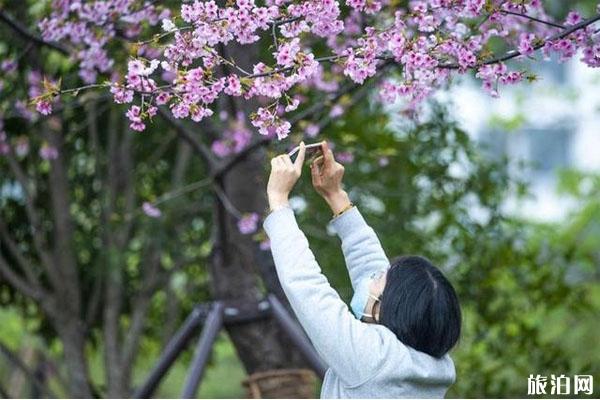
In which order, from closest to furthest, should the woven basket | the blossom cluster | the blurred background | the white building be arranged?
the blossom cluster → the woven basket → the blurred background → the white building

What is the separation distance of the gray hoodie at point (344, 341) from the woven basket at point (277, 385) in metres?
2.10

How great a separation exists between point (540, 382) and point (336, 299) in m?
2.11

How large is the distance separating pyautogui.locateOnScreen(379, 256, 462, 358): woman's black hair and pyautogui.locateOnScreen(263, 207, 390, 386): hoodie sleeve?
72mm

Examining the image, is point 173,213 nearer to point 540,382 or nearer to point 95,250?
point 95,250

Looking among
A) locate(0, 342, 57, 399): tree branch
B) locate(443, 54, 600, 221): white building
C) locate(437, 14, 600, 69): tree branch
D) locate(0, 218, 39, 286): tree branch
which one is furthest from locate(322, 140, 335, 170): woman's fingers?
locate(443, 54, 600, 221): white building

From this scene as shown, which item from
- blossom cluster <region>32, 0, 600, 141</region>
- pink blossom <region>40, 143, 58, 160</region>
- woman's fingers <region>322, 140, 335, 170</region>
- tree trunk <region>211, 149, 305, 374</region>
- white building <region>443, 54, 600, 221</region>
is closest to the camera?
woman's fingers <region>322, 140, 335, 170</region>

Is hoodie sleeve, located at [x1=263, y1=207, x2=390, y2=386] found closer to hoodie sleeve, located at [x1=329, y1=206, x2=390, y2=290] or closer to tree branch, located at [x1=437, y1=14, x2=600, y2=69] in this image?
hoodie sleeve, located at [x1=329, y1=206, x2=390, y2=290]

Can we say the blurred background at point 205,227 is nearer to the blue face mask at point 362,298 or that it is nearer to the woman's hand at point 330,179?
the woman's hand at point 330,179

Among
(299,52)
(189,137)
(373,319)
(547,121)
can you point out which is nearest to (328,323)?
(373,319)

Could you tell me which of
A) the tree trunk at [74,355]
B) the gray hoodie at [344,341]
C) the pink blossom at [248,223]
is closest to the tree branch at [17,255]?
the tree trunk at [74,355]

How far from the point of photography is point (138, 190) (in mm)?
6801

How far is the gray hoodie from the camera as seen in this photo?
99.3 inches

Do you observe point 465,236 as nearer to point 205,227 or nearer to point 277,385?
point 205,227

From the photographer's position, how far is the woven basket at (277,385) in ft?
15.5
